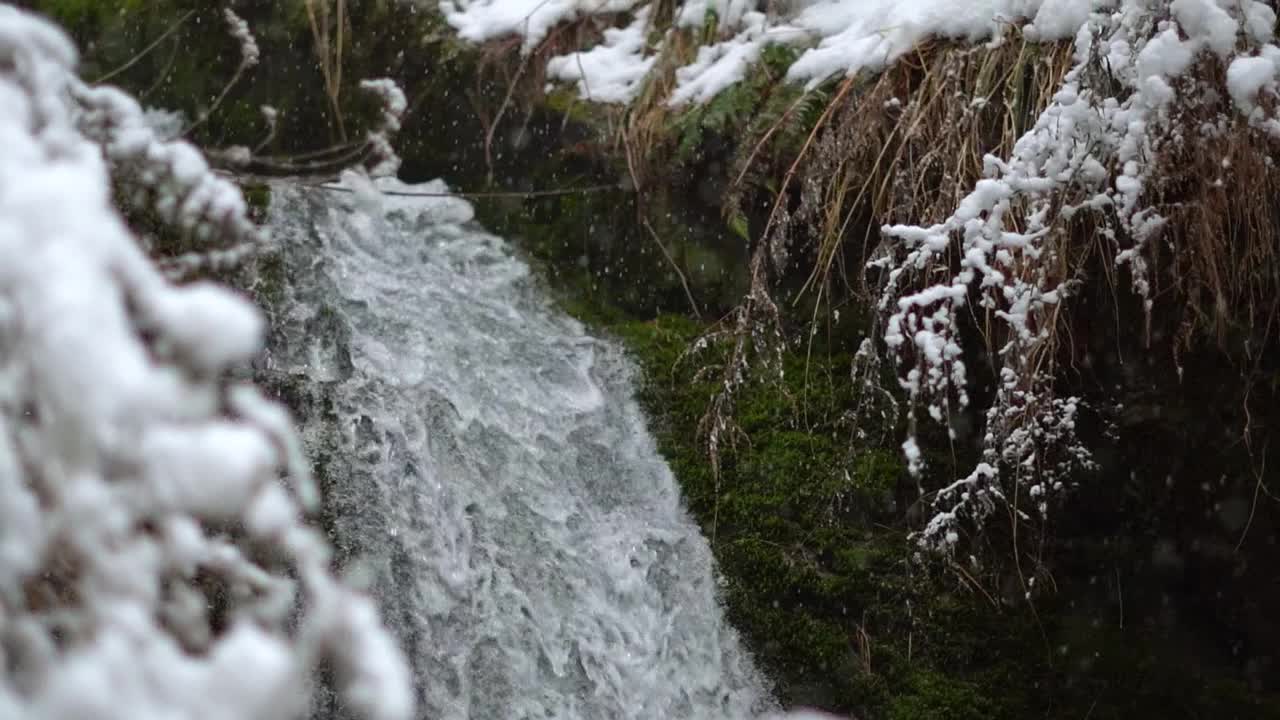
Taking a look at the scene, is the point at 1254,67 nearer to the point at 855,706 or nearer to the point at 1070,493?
the point at 1070,493

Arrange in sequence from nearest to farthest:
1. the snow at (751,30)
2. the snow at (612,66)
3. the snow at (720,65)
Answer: the snow at (751,30) → the snow at (720,65) → the snow at (612,66)

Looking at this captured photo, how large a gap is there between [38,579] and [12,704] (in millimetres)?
419

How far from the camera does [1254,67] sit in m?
2.12

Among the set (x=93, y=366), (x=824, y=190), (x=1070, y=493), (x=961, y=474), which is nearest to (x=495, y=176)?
(x=824, y=190)

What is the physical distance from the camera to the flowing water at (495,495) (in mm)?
2717

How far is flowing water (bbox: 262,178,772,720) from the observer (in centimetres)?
272

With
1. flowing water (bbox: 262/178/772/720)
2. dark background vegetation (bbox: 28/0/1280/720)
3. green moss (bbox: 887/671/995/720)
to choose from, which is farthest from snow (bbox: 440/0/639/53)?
green moss (bbox: 887/671/995/720)

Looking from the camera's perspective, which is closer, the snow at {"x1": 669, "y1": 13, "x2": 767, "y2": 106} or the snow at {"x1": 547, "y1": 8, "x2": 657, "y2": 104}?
the snow at {"x1": 669, "y1": 13, "x2": 767, "y2": 106}

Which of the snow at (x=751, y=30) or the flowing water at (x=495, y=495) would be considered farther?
the snow at (x=751, y=30)

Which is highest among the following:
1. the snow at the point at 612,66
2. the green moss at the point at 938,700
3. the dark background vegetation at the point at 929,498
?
the snow at the point at 612,66

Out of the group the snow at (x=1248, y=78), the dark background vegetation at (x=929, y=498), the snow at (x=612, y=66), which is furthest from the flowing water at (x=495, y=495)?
the snow at (x=1248, y=78)

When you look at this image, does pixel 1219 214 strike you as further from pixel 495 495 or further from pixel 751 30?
pixel 495 495

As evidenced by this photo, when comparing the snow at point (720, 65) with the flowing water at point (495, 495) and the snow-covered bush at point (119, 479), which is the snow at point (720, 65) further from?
the snow-covered bush at point (119, 479)

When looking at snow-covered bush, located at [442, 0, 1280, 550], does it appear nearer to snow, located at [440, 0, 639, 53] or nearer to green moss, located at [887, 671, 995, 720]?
green moss, located at [887, 671, 995, 720]
